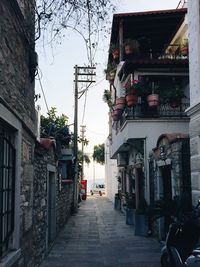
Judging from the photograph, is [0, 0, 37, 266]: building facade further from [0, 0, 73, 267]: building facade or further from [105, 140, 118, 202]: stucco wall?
[105, 140, 118, 202]: stucco wall

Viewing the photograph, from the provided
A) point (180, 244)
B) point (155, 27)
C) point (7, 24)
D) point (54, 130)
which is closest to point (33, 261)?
point (180, 244)

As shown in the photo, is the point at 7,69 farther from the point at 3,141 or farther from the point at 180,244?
the point at 180,244

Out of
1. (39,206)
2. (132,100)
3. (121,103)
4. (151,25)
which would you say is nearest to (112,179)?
(151,25)

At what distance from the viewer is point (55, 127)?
15.4 m

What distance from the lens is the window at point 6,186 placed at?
439 cm

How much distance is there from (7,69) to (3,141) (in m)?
0.90

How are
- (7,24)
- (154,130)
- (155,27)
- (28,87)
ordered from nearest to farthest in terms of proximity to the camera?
(7,24)
(28,87)
(154,130)
(155,27)

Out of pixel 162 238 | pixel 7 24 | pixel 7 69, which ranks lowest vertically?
pixel 162 238

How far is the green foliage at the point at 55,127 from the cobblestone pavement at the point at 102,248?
159 inches

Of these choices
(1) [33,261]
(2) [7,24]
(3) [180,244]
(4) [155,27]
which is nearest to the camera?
(2) [7,24]

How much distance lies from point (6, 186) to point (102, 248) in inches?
211

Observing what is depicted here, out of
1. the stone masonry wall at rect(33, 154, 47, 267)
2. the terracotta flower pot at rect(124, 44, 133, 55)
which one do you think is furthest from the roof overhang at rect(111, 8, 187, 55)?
the stone masonry wall at rect(33, 154, 47, 267)

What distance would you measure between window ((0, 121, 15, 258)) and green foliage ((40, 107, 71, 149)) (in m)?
9.53

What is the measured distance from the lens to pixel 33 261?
6.47 meters
